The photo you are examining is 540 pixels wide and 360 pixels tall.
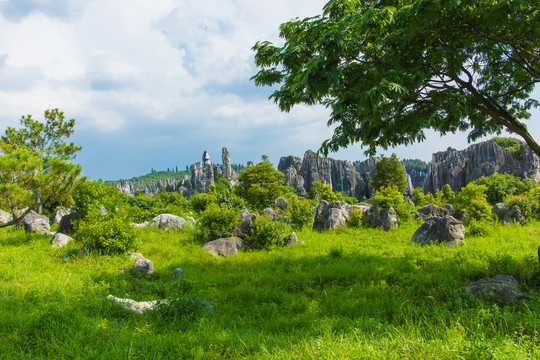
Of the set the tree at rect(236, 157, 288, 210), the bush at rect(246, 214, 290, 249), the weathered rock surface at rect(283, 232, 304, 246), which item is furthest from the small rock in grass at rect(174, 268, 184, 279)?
the tree at rect(236, 157, 288, 210)

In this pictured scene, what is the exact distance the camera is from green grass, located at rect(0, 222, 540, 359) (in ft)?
9.46

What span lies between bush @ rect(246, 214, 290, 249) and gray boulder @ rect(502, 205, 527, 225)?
32.9 ft

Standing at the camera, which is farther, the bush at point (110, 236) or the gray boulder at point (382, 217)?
the gray boulder at point (382, 217)

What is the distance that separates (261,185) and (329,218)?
22324 millimetres

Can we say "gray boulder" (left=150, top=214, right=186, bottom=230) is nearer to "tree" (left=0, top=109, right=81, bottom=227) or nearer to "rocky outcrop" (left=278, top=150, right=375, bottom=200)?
"tree" (left=0, top=109, right=81, bottom=227)

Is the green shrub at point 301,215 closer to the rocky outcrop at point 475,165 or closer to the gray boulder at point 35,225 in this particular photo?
the gray boulder at point 35,225

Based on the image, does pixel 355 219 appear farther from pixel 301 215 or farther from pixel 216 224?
pixel 216 224

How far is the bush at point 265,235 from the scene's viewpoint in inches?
369

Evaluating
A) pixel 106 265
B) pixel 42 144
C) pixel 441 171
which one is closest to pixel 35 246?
pixel 106 265

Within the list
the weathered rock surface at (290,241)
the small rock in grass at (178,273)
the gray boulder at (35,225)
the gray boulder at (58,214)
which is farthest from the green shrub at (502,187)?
the gray boulder at (58,214)

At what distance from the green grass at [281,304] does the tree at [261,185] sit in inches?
964

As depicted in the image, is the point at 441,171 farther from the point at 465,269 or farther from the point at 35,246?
the point at 35,246

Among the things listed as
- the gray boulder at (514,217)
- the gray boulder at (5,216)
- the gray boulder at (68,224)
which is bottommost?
the gray boulder at (514,217)

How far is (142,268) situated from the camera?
22.0 ft
